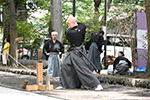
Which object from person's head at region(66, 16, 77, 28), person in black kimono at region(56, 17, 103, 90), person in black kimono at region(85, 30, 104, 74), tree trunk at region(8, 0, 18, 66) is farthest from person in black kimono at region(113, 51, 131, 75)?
tree trunk at region(8, 0, 18, 66)

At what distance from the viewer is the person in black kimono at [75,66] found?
392 inches

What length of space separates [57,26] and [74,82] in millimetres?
7077

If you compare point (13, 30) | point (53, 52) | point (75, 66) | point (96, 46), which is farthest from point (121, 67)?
point (13, 30)

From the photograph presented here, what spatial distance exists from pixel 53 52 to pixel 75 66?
175 inches

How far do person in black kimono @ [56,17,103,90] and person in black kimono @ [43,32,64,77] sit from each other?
3879 millimetres

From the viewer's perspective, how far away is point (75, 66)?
1000 cm

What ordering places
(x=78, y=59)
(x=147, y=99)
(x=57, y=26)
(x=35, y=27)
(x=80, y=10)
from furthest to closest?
(x=80, y=10) < (x=35, y=27) < (x=57, y=26) < (x=78, y=59) < (x=147, y=99)

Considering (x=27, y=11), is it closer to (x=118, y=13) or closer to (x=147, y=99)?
(x=118, y=13)

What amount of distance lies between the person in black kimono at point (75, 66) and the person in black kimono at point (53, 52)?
3879 millimetres

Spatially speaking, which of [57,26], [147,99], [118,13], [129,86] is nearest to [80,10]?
[118,13]

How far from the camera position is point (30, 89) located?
9.44 metres

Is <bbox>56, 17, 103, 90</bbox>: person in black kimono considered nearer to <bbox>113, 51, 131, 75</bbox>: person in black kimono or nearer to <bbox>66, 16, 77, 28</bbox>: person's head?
<bbox>66, 16, 77, 28</bbox>: person's head

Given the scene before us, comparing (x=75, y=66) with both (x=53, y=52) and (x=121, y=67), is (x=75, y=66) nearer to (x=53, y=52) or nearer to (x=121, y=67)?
(x=121, y=67)

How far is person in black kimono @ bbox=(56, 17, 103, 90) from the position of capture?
9953 mm
